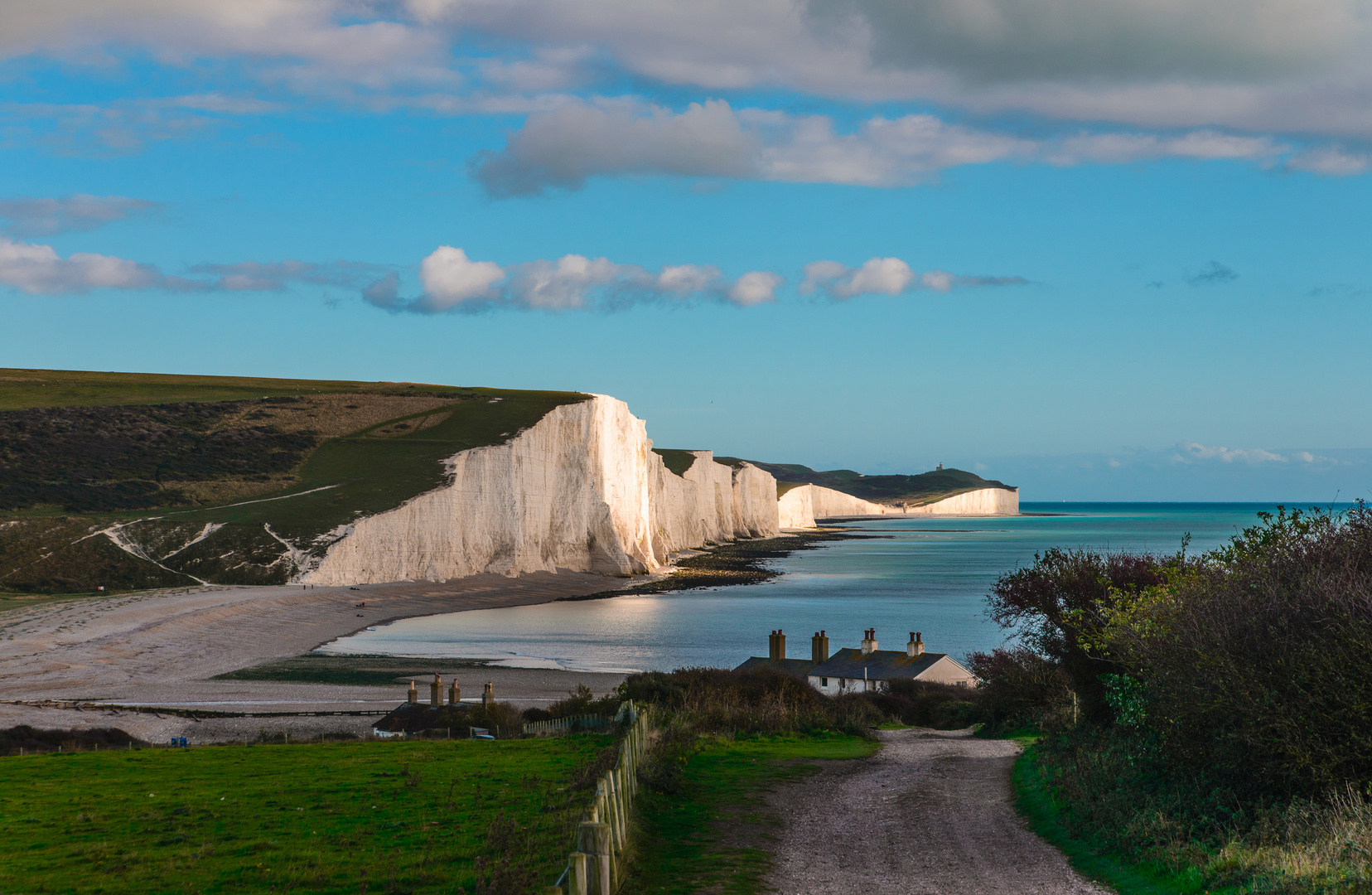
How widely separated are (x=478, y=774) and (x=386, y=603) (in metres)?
51.3

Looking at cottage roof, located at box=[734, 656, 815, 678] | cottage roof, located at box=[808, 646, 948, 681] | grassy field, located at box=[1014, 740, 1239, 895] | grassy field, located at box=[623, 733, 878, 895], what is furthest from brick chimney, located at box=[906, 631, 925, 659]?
grassy field, located at box=[1014, 740, 1239, 895]

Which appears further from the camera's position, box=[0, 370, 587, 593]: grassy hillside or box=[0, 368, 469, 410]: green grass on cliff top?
box=[0, 368, 469, 410]: green grass on cliff top

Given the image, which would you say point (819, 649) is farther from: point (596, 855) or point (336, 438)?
point (336, 438)

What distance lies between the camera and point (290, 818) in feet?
43.4

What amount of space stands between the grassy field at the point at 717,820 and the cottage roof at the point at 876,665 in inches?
541

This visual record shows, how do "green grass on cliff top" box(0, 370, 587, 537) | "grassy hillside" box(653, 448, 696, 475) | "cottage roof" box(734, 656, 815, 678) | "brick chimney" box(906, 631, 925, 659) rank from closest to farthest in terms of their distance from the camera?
"cottage roof" box(734, 656, 815, 678)
"brick chimney" box(906, 631, 925, 659)
"green grass on cliff top" box(0, 370, 587, 537)
"grassy hillside" box(653, 448, 696, 475)

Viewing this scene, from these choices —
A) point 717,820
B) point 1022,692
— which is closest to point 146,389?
point 1022,692

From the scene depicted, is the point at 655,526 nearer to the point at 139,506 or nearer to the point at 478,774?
the point at 139,506

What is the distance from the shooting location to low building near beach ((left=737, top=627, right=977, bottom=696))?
107ft

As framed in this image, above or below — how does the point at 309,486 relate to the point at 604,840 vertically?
above

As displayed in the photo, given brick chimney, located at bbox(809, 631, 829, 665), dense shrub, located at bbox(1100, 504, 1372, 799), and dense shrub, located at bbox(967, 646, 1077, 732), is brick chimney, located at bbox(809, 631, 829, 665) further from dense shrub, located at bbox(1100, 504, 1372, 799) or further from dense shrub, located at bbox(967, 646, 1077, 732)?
dense shrub, located at bbox(1100, 504, 1372, 799)

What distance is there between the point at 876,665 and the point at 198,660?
92.7 feet

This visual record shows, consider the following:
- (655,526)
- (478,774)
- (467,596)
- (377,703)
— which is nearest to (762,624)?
(467,596)

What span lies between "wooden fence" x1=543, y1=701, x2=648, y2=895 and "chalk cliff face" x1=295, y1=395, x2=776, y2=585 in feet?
193
